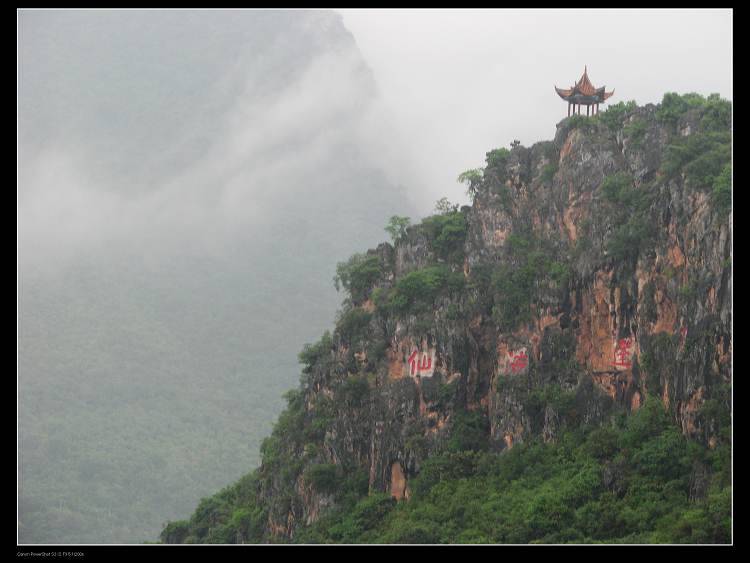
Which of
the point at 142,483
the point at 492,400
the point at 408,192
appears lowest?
the point at 142,483

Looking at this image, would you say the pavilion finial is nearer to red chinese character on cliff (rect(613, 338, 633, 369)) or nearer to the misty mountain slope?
red chinese character on cliff (rect(613, 338, 633, 369))

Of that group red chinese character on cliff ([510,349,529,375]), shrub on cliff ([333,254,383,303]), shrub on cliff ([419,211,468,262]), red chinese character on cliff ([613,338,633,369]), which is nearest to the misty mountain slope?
shrub on cliff ([333,254,383,303])

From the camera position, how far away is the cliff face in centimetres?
4009

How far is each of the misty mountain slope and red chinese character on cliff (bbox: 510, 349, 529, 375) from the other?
35.6 meters

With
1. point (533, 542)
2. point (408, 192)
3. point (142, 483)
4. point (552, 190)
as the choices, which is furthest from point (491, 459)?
point (408, 192)

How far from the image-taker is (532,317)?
1727 inches

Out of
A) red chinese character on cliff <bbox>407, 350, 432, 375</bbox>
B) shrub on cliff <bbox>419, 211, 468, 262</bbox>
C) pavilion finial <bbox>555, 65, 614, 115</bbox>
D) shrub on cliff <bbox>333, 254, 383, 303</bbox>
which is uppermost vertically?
pavilion finial <bbox>555, 65, 614, 115</bbox>

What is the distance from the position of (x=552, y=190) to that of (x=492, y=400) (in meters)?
7.03

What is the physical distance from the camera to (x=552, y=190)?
4550 centimetres

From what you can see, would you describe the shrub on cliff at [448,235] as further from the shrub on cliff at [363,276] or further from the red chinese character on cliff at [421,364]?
the red chinese character on cliff at [421,364]

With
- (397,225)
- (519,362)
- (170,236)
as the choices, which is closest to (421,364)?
(519,362)

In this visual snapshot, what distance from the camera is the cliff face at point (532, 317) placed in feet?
132

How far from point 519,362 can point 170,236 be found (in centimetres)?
6377
